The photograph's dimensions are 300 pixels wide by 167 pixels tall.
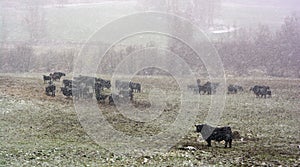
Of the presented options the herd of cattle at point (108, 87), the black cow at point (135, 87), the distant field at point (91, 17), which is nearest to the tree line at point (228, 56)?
the distant field at point (91, 17)

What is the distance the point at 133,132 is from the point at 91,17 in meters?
76.4

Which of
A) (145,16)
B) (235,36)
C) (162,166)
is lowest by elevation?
(162,166)

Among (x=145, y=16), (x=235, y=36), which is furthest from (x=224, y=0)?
(x=235, y=36)

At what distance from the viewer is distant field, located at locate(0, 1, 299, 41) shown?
266 ft

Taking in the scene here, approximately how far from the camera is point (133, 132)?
23234mm

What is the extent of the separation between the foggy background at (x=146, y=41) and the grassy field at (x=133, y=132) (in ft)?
64.5

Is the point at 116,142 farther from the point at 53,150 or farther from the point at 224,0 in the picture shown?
the point at 224,0

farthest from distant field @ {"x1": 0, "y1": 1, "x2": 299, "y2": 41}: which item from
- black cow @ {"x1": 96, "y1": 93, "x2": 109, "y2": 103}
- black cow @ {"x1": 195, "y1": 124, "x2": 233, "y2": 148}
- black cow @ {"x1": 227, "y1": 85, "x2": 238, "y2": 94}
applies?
black cow @ {"x1": 195, "y1": 124, "x2": 233, "y2": 148}

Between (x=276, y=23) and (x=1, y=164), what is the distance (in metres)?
89.4

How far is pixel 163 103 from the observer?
3338 cm

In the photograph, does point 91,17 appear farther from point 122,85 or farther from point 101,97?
point 101,97

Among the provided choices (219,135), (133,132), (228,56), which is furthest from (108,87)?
(228,56)

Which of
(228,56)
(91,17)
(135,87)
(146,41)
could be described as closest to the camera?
(135,87)

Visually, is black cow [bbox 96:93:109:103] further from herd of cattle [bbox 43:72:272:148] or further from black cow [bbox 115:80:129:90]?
black cow [bbox 115:80:129:90]
